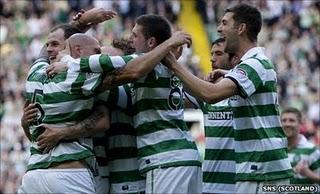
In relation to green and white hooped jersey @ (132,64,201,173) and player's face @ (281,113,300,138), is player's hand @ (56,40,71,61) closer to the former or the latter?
green and white hooped jersey @ (132,64,201,173)

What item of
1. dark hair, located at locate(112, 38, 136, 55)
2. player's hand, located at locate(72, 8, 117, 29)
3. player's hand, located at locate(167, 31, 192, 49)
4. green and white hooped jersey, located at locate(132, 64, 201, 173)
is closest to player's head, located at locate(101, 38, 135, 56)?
dark hair, located at locate(112, 38, 136, 55)

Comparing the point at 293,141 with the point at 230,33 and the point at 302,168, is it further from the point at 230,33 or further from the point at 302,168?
the point at 230,33

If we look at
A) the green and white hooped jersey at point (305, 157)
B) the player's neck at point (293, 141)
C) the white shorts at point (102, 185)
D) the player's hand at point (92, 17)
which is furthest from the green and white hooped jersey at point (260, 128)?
the player's neck at point (293, 141)

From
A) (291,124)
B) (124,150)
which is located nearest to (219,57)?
(124,150)

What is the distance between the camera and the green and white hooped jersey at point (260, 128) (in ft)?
28.3

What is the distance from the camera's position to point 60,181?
8344mm

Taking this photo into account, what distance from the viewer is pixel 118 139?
9.09 metres

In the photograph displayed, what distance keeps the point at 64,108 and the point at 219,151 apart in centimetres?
206

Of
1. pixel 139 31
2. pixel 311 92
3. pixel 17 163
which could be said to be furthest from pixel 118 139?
pixel 311 92

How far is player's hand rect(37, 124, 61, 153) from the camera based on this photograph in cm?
845

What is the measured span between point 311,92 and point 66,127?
16.4m

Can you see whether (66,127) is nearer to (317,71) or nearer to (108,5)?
(317,71)

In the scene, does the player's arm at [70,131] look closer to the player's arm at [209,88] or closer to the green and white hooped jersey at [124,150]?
the green and white hooped jersey at [124,150]

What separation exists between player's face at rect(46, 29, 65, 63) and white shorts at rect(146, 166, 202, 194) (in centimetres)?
132
